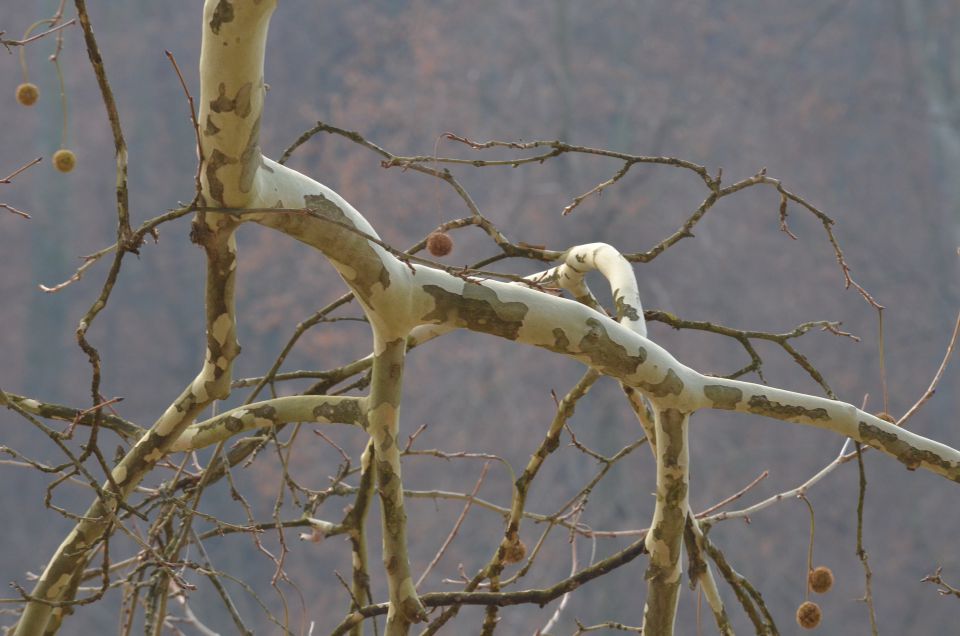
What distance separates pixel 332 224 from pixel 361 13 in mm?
4773

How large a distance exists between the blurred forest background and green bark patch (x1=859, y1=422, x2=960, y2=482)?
3677 millimetres

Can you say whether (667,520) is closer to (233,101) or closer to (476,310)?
(476,310)

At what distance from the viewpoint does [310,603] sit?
4.62 metres

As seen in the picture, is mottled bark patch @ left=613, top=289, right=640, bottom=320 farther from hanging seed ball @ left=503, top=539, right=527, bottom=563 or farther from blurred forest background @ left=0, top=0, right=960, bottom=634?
blurred forest background @ left=0, top=0, right=960, bottom=634

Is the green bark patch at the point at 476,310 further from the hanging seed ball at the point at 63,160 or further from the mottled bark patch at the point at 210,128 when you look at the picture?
the hanging seed ball at the point at 63,160

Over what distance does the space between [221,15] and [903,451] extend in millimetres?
531

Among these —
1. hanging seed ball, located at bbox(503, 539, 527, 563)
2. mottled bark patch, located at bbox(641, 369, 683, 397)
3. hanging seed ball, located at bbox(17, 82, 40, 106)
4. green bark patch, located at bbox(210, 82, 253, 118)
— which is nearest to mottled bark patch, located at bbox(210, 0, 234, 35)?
green bark patch, located at bbox(210, 82, 253, 118)

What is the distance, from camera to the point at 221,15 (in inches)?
21.6

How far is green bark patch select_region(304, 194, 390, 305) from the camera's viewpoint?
2.15 ft

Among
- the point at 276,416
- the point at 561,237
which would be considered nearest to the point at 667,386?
the point at 276,416

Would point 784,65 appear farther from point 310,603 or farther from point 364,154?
point 310,603

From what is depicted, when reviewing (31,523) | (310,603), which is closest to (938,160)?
(310,603)

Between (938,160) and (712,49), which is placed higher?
(712,49)

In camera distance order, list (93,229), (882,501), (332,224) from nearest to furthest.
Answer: (332,224) → (882,501) → (93,229)
